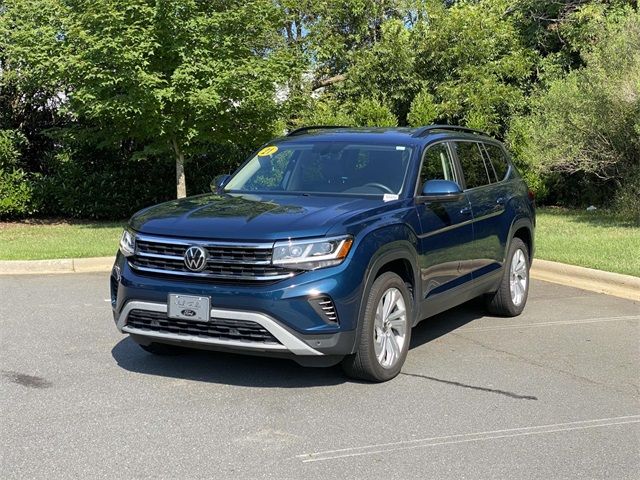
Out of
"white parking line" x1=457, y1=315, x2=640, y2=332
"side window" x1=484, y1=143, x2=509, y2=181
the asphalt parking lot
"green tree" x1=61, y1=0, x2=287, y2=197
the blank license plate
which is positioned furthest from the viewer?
"green tree" x1=61, y1=0, x2=287, y2=197

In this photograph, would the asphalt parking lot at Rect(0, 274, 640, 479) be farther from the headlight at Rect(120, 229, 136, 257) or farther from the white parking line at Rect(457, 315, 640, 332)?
the headlight at Rect(120, 229, 136, 257)

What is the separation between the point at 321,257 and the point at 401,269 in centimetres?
101

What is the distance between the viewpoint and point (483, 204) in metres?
7.08

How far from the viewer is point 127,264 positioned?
549 cm

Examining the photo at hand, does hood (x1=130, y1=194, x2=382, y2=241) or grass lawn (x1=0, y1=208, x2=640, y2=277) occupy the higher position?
hood (x1=130, y1=194, x2=382, y2=241)

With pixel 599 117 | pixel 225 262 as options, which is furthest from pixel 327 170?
pixel 599 117

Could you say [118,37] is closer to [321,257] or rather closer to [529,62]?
[321,257]

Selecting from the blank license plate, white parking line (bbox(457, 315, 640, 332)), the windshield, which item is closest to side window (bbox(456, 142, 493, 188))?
the windshield

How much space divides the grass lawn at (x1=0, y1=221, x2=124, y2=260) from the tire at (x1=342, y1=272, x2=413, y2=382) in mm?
6470

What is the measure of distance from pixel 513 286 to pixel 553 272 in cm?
242

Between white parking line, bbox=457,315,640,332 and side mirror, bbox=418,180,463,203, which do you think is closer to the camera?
side mirror, bbox=418,180,463,203

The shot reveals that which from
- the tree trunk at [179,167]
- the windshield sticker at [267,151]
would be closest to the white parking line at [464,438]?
the windshield sticker at [267,151]

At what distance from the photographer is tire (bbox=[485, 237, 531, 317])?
759 cm

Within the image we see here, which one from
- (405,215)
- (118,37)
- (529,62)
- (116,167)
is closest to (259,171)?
(405,215)
